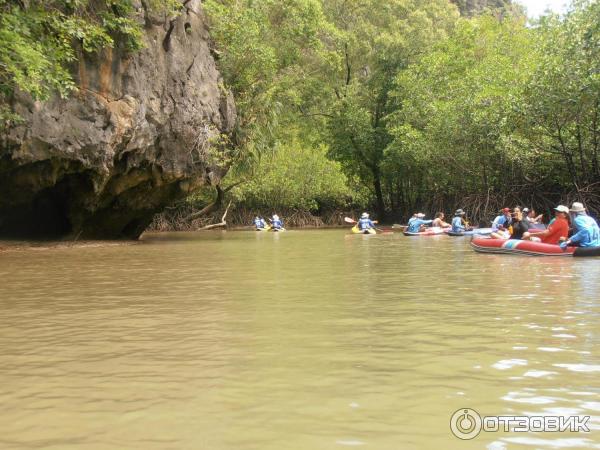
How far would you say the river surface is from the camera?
113 inches

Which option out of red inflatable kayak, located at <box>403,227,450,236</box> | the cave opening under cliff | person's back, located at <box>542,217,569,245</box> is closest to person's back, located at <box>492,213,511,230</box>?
person's back, located at <box>542,217,569,245</box>

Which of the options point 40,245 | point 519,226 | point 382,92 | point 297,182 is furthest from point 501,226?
point 297,182

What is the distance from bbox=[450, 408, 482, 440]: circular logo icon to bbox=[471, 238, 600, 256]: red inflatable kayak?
9.63 metres

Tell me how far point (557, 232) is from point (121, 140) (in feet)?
37.3

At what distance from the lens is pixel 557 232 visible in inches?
501

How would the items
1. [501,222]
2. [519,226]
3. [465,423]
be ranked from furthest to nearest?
[501,222]
[519,226]
[465,423]

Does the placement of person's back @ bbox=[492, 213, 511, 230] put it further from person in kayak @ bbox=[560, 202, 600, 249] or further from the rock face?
the rock face

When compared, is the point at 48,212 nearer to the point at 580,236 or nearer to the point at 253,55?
the point at 253,55

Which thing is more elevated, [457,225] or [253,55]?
[253,55]

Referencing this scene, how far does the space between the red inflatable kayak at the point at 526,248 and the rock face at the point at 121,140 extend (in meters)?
9.96

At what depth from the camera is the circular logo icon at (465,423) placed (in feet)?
9.25

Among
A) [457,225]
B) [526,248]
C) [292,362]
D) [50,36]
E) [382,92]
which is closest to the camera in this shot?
[292,362]

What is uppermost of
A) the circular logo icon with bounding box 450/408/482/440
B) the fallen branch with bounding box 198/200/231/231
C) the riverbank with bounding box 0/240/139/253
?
the fallen branch with bounding box 198/200/231/231

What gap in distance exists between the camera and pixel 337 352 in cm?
435
